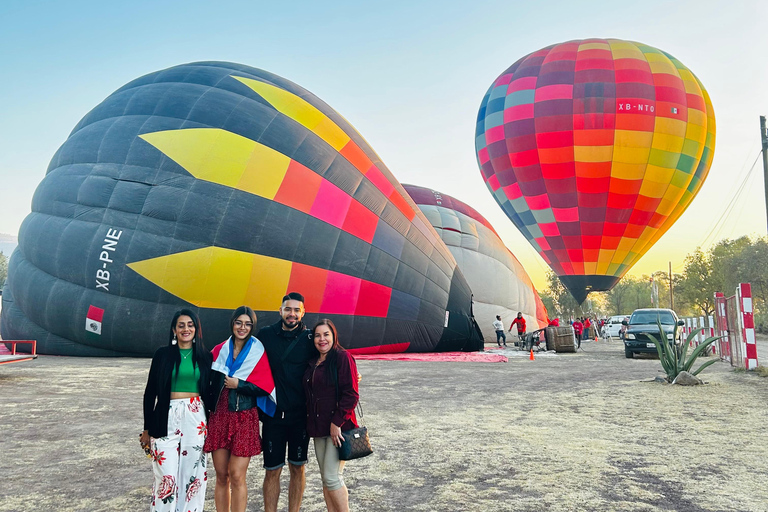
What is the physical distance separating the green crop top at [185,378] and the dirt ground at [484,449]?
865mm

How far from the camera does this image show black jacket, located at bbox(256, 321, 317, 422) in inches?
138

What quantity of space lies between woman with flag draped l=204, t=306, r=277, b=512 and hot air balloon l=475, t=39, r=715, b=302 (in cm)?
1972

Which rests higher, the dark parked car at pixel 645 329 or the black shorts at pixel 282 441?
the dark parked car at pixel 645 329

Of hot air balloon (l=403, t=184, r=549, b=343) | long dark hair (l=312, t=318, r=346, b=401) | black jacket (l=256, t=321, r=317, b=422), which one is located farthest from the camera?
hot air balloon (l=403, t=184, r=549, b=343)

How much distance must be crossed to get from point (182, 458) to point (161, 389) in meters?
0.40

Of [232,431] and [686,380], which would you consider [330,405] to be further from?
[686,380]

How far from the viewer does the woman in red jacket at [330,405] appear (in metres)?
3.31

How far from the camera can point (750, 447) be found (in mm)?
4973

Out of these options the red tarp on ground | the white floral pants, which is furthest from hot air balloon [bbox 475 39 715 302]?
the white floral pants

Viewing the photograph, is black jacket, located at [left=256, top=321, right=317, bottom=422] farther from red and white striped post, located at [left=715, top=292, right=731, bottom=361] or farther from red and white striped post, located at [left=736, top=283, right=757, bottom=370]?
red and white striped post, located at [left=715, top=292, right=731, bottom=361]

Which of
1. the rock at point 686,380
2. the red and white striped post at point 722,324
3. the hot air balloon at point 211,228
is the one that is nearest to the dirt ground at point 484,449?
the rock at point 686,380

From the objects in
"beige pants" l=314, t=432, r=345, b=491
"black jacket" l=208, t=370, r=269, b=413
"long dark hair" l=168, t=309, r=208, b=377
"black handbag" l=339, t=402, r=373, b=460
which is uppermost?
"long dark hair" l=168, t=309, r=208, b=377

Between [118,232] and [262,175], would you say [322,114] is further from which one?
[118,232]

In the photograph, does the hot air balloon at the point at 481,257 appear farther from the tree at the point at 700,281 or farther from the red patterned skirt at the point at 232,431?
the tree at the point at 700,281
